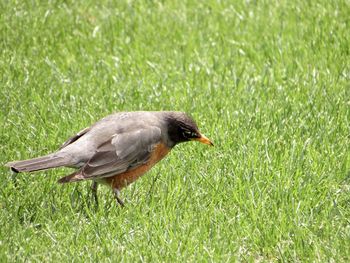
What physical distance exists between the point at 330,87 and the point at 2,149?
288 cm

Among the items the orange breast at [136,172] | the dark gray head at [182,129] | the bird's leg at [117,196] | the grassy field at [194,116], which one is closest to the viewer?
the grassy field at [194,116]

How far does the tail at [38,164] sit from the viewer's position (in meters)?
5.39

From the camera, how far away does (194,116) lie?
7.31 meters

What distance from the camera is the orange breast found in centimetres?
592

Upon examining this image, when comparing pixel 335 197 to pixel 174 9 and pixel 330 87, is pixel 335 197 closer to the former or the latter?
pixel 330 87

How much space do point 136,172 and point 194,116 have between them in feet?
4.73

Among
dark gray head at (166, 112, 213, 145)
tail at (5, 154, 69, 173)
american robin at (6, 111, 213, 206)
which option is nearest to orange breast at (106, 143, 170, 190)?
american robin at (6, 111, 213, 206)

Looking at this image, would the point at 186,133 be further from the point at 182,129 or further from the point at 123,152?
the point at 123,152

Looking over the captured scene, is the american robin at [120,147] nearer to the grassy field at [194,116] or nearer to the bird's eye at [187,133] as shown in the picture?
the bird's eye at [187,133]

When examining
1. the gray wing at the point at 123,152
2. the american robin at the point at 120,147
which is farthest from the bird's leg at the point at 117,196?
the gray wing at the point at 123,152

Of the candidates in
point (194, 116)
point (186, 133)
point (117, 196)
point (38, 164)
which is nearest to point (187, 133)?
point (186, 133)

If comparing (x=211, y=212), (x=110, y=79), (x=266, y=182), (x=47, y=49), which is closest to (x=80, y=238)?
(x=211, y=212)

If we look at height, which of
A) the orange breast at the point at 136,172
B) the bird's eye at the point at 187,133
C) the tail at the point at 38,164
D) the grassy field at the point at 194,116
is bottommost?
the grassy field at the point at 194,116

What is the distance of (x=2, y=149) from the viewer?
6562mm
